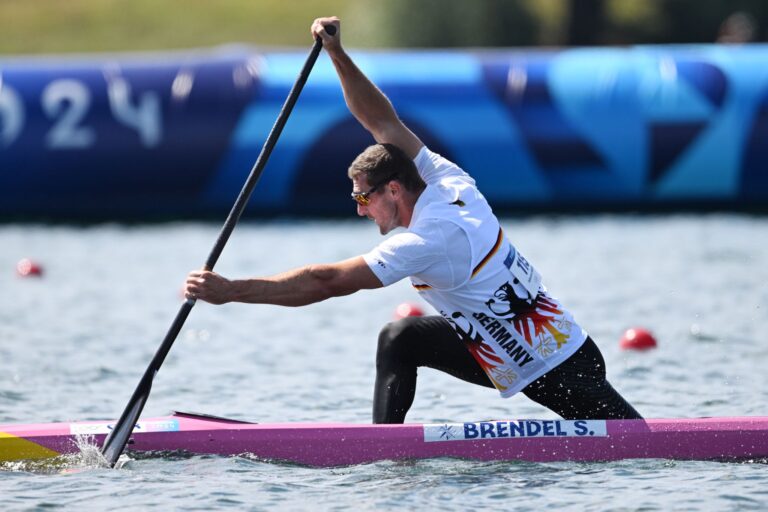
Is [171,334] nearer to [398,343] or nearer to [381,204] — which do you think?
[398,343]

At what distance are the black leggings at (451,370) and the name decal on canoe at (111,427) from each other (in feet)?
3.53

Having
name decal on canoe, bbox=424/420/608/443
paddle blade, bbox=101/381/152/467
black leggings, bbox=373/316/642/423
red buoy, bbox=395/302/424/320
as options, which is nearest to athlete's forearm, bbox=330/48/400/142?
black leggings, bbox=373/316/642/423

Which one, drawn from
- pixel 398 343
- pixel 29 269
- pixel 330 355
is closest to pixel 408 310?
pixel 330 355

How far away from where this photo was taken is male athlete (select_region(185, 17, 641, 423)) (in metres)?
6.58

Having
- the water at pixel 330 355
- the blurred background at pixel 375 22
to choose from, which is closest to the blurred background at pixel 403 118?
the water at pixel 330 355

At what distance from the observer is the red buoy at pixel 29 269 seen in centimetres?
1423

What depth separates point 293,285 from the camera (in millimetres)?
6551

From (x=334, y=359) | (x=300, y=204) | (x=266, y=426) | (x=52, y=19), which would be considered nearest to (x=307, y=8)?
(x=52, y=19)

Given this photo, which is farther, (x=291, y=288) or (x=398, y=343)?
(x=398, y=343)

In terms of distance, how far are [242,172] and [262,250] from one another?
1831mm

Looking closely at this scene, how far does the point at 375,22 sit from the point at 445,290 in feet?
78.9

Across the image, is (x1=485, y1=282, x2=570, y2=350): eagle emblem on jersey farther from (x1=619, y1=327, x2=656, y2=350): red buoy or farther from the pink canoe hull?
(x1=619, y1=327, x2=656, y2=350): red buoy

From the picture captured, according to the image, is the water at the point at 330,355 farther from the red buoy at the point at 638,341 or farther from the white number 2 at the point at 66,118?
the white number 2 at the point at 66,118

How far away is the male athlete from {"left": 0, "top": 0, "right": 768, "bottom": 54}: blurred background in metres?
20.6
